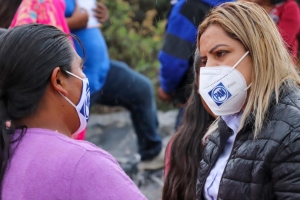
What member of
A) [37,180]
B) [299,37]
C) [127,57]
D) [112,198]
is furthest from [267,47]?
[127,57]

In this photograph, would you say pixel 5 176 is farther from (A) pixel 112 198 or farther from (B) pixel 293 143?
(B) pixel 293 143

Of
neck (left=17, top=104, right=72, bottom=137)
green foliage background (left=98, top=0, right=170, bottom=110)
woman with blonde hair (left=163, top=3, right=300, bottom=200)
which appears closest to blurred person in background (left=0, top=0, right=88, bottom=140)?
woman with blonde hair (left=163, top=3, right=300, bottom=200)

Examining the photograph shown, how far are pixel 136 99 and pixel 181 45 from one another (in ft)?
4.21

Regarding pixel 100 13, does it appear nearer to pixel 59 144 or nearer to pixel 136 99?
pixel 136 99

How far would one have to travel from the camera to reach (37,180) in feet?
6.62

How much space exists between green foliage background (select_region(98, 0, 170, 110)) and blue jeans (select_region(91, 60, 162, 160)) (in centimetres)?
243

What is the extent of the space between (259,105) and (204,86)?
317 mm

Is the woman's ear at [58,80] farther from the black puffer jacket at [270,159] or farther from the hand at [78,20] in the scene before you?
the hand at [78,20]

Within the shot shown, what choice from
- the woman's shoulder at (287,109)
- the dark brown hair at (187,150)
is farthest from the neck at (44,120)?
the dark brown hair at (187,150)

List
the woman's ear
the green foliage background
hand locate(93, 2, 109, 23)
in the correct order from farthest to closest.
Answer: the green foliage background → hand locate(93, 2, 109, 23) → the woman's ear

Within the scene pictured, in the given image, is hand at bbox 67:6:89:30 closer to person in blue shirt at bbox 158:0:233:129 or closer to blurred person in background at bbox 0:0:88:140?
blurred person in background at bbox 0:0:88:140

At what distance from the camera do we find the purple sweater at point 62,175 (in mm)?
2012

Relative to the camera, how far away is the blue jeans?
201 inches

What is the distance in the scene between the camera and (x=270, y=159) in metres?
2.23
